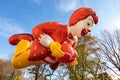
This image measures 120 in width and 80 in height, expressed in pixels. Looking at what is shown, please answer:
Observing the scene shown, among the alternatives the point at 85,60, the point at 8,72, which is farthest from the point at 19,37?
the point at 8,72

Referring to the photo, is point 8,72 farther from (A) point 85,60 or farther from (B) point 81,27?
(B) point 81,27

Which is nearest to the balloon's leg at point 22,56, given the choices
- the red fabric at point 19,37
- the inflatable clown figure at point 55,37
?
the inflatable clown figure at point 55,37

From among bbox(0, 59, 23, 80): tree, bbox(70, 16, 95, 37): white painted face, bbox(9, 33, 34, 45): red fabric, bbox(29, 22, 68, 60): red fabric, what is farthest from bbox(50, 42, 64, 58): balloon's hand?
bbox(0, 59, 23, 80): tree

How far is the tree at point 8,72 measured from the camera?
21.5 m

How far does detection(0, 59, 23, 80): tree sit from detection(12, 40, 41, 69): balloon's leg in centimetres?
1838

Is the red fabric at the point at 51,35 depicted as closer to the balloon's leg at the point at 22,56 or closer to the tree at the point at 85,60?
the balloon's leg at the point at 22,56

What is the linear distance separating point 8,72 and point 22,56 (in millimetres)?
19429

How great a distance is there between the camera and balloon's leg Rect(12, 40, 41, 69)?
3332 millimetres

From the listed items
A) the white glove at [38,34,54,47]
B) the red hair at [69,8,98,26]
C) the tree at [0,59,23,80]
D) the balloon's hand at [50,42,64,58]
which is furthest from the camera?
the tree at [0,59,23,80]

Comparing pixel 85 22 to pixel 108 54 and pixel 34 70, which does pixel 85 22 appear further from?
pixel 34 70

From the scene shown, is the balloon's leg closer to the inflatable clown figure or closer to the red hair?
the inflatable clown figure

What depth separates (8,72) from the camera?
21.9 m

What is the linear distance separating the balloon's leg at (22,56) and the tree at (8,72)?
18.4 meters

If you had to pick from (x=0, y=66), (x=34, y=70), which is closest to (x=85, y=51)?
(x=34, y=70)
